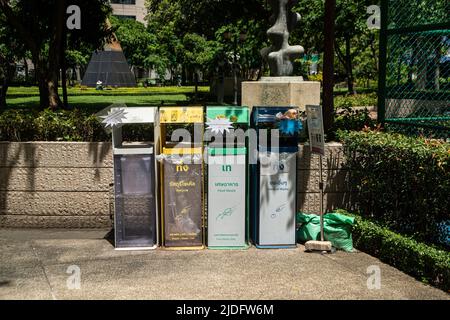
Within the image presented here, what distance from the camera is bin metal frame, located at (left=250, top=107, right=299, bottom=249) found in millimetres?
6461

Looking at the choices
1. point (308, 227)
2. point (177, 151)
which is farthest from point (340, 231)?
point (177, 151)

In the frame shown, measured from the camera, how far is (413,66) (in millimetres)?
7859

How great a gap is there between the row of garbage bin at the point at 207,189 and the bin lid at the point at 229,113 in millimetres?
14

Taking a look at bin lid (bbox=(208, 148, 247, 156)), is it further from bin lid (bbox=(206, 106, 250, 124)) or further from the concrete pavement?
the concrete pavement

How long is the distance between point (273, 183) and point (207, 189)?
2.46 feet

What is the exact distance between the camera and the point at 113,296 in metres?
5.00

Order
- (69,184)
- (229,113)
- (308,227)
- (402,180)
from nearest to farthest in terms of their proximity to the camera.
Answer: (402,180), (229,113), (308,227), (69,184)

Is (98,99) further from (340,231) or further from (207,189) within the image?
(340,231)

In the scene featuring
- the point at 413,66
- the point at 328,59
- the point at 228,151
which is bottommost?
the point at 228,151

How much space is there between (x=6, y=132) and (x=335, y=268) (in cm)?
452

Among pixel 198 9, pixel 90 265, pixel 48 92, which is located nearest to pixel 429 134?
pixel 90 265

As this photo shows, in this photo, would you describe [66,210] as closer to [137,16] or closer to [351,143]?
[351,143]

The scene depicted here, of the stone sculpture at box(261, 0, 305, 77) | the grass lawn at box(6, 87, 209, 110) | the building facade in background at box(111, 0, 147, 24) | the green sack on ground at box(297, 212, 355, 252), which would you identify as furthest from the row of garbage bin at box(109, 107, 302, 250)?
the building facade in background at box(111, 0, 147, 24)

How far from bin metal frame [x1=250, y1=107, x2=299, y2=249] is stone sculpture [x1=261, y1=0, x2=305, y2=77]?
249 centimetres
